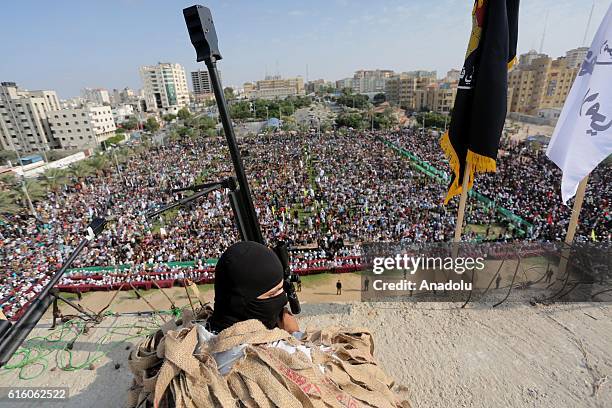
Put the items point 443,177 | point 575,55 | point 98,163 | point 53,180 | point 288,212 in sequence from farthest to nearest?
point 575,55 → point 98,163 → point 53,180 → point 443,177 → point 288,212

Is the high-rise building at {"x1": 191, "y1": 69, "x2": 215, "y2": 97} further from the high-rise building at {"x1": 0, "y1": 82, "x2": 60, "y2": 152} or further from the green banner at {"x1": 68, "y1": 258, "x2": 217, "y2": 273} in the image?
the green banner at {"x1": 68, "y1": 258, "x2": 217, "y2": 273}

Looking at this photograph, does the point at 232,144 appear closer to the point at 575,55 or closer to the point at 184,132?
the point at 184,132

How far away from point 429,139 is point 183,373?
4225cm

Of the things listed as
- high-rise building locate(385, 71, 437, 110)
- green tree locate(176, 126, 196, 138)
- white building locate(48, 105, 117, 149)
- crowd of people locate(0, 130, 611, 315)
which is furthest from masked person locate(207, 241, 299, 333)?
high-rise building locate(385, 71, 437, 110)

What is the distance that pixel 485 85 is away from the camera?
470 centimetres

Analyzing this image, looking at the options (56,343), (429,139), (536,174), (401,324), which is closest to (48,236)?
(56,343)

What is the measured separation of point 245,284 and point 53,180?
3142 centimetres

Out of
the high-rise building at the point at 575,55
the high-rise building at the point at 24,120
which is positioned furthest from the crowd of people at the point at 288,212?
the high-rise building at the point at 575,55

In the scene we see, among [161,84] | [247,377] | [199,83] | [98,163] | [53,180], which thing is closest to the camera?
[247,377]

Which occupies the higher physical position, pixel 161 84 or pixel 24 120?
pixel 161 84

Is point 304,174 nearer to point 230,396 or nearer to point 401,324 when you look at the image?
point 401,324

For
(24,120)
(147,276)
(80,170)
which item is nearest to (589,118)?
(147,276)

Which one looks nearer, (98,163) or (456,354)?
(456,354)

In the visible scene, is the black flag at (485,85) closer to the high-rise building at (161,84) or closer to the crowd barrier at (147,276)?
the crowd barrier at (147,276)
